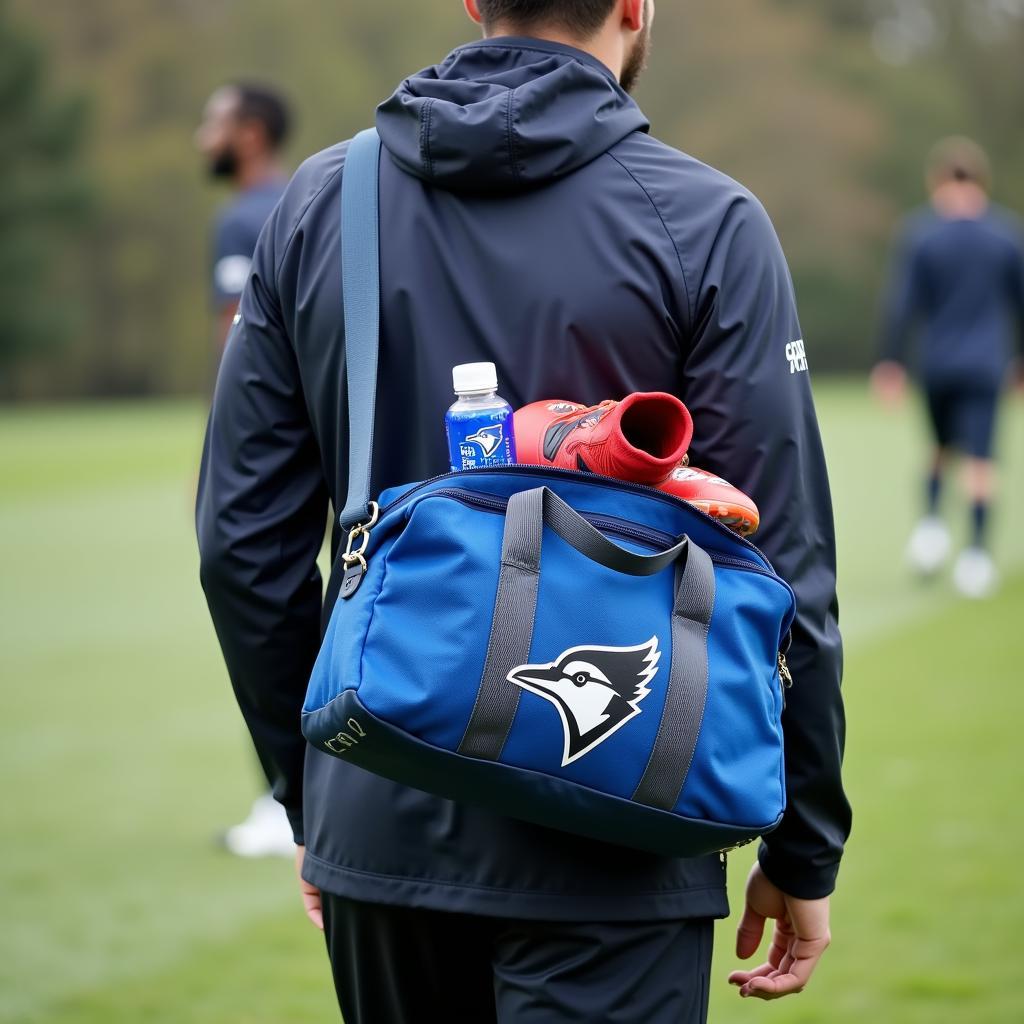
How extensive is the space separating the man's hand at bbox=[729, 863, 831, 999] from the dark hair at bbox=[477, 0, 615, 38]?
47.2 inches

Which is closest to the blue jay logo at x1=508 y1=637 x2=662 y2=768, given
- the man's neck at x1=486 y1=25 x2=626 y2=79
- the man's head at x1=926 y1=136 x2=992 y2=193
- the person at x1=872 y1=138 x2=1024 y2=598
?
the man's neck at x1=486 y1=25 x2=626 y2=79

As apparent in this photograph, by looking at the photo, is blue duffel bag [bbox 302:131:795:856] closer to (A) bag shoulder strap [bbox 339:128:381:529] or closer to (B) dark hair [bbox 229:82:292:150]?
(A) bag shoulder strap [bbox 339:128:381:529]

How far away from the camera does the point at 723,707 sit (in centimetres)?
182

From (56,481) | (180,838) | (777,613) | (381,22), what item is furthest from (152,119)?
(777,613)

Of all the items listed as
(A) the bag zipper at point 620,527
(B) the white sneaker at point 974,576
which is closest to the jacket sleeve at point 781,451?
(A) the bag zipper at point 620,527

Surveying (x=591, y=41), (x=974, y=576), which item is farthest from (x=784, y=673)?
(x=974, y=576)

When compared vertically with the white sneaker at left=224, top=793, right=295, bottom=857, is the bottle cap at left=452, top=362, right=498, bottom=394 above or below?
above

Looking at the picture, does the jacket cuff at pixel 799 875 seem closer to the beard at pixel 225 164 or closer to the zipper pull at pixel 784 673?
the zipper pull at pixel 784 673

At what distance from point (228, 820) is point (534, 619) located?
3.97 meters

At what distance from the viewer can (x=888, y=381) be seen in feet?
32.2

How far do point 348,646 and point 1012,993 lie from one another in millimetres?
2694

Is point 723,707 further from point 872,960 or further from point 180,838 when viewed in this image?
point 180,838

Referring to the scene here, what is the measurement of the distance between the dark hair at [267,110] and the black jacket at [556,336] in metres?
3.35

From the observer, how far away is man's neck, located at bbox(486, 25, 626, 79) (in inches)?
80.2
